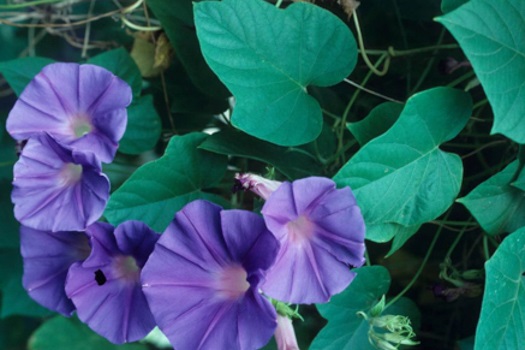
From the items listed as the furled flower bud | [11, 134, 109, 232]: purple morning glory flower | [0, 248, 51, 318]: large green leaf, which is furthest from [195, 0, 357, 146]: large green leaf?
[0, 248, 51, 318]: large green leaf

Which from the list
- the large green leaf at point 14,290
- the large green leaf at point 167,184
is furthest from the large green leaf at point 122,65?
the large green leaf at point 14,290

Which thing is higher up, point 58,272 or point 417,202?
point 417,202

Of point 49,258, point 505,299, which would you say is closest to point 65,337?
point 49,258

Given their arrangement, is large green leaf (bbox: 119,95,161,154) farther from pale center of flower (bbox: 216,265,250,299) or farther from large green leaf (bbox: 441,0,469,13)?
large green leaf (bbox: 441,0,469,13)

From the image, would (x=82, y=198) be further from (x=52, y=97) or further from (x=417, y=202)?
(x=417, y=202)

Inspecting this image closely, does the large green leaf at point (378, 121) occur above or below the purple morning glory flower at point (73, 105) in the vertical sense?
above

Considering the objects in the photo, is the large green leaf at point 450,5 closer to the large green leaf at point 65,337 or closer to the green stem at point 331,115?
the green stem at point 331,115

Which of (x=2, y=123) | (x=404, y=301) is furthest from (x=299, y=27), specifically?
(x=2, y=123)

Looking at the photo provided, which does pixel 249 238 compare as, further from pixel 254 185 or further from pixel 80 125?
pixel 80 125
